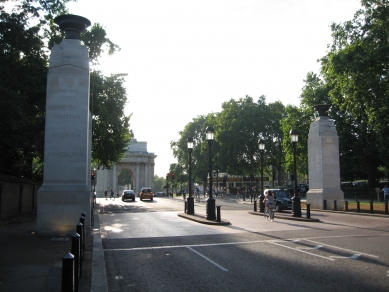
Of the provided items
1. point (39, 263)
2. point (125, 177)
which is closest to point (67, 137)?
point (39, 263)

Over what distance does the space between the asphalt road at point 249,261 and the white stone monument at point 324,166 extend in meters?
16.5

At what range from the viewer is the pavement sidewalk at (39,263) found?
7.18m

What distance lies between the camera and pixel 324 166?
1271 inches

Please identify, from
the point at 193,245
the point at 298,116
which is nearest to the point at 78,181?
the point at 193,245

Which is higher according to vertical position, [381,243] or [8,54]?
[8,54]

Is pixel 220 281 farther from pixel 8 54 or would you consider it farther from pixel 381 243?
pixel 8 54

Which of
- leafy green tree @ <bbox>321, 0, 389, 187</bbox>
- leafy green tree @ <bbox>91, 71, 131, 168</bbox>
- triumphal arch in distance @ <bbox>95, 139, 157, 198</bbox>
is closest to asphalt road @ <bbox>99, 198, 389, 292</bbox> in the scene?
leafy green tree @ <bbox>321, 0, 389, 187</bbox>

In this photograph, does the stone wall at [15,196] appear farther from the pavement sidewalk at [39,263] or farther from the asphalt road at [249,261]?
the asphalt road at [249,261]

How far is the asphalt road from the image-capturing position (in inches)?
305

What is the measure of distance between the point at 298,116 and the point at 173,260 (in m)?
45.5

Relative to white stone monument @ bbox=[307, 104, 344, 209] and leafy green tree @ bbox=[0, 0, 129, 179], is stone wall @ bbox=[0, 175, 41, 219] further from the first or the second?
white stone monument @ bbox=[307, 104, 344, 209]

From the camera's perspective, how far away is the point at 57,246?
39.0 feet

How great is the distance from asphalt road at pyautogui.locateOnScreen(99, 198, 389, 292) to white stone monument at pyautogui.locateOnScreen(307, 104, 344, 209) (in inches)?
651

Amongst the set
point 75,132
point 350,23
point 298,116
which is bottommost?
point 75,132
